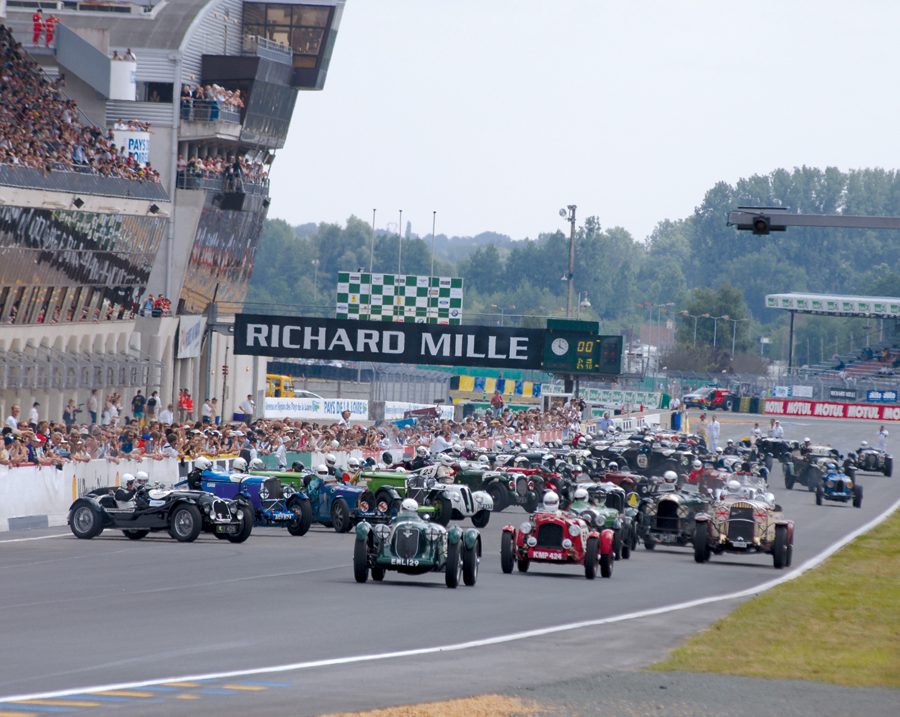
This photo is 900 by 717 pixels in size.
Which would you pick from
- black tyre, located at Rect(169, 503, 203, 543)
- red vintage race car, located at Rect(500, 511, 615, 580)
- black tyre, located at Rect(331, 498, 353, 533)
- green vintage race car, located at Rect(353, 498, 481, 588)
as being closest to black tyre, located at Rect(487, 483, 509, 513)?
black tyre, located at Rect(331, 498, 353, 533)

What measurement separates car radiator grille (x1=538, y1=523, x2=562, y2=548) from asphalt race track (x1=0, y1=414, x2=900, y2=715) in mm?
463

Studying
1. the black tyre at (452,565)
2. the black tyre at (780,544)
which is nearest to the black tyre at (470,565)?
the black tyre at (452,565)

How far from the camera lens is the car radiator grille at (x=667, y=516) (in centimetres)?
2762

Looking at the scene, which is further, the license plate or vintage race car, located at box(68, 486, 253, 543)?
vintage race car, located at box(68, 486, 253, 543)

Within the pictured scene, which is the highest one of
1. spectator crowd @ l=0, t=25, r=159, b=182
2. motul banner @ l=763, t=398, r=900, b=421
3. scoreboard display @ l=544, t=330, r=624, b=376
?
spectator crowd @ l=0, t=25, r=159, b=182

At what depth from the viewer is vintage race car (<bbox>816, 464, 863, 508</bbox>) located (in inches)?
1615

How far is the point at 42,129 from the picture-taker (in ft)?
149

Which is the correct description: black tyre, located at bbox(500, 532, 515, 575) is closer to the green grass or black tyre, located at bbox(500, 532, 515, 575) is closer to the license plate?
the license plate

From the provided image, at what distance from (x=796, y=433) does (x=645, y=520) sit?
51870mm

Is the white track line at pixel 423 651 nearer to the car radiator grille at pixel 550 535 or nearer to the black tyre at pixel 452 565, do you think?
the car radiator grille at pixel 550 535

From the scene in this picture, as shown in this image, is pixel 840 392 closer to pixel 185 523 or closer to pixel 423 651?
pixel 185 523

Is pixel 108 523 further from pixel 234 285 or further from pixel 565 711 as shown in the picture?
pixel 234 285

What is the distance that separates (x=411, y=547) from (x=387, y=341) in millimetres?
35773

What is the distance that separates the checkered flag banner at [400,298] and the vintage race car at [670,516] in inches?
1295
